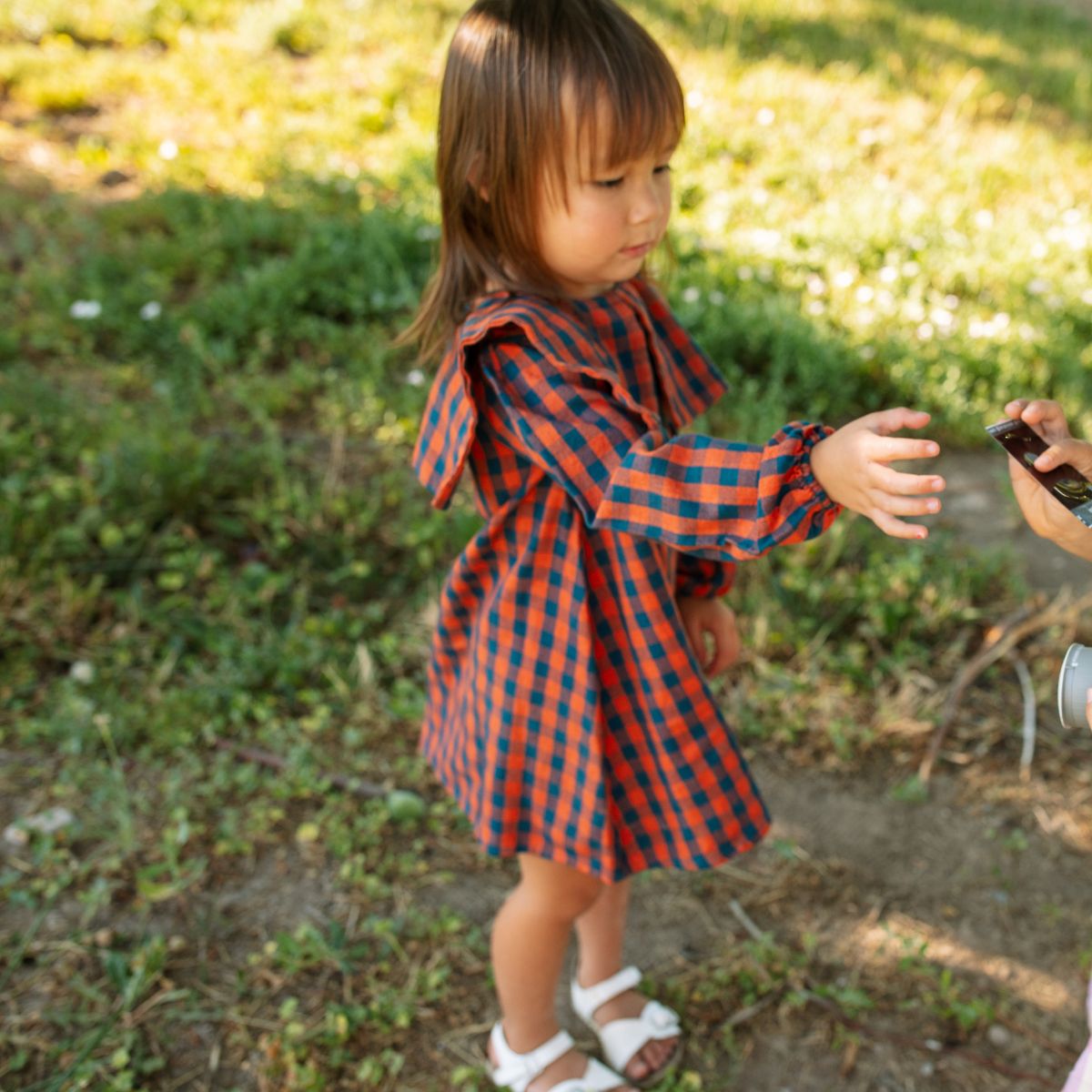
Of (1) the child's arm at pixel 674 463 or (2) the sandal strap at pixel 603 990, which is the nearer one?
(1) the child's arm at pixel 674 463

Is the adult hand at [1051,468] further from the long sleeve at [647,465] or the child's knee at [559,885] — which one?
the child's knee at [559,885]

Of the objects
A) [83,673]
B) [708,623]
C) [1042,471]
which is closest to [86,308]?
[83,673]

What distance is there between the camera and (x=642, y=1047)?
194 cm

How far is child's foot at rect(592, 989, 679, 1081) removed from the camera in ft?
6.31

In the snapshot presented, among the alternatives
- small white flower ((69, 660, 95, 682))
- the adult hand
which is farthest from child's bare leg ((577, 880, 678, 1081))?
small white flower ((69, 660, 95, 682))

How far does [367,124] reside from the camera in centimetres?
472

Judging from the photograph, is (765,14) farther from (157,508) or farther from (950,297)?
(157,508)

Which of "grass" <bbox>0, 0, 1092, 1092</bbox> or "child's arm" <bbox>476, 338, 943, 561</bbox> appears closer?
"child's arm" <bbox>476, 338, 943, 561</bbox>

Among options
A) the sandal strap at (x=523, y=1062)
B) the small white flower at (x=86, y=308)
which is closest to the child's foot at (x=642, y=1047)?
the sandal strap at (x=523, y=1062)

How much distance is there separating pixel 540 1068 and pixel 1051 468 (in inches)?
51.0

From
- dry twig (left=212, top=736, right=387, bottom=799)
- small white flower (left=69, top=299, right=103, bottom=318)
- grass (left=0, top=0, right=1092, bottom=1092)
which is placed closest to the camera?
grass (left=0, top=0, right=1092, bottom=1092)

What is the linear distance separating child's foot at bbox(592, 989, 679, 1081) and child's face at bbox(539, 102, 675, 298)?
123cm

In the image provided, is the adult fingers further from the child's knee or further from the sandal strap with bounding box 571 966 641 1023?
the sandal strap with bounding box 571 966 641 1023

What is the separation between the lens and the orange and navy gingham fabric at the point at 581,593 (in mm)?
1342
